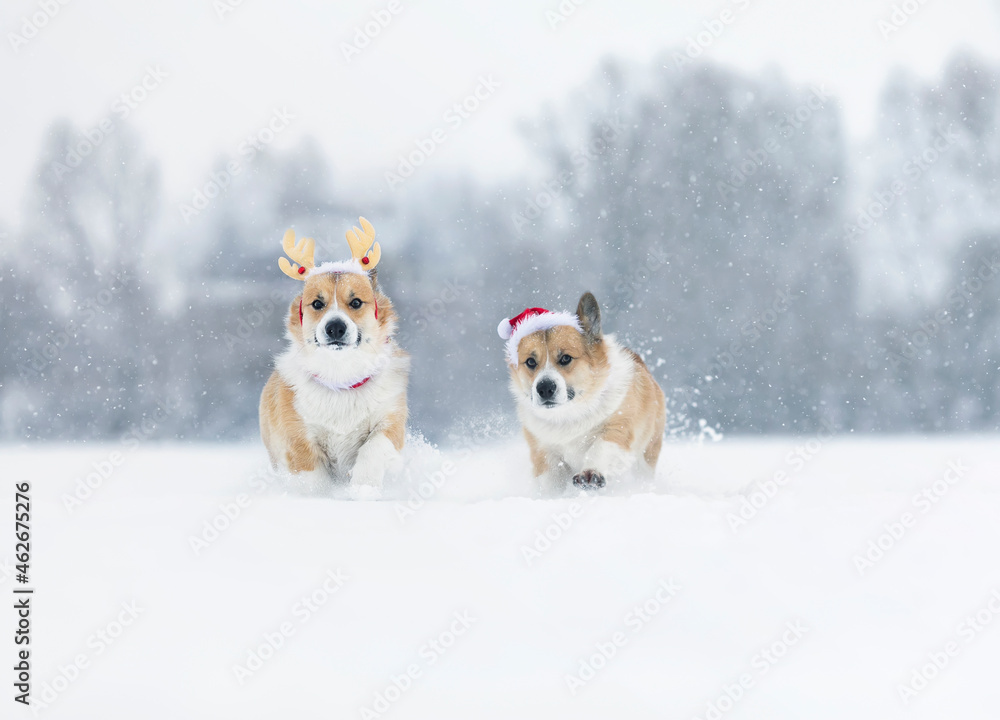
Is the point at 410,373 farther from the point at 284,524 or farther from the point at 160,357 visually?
the point at 160,357

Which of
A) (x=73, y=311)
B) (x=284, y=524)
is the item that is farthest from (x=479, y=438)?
(x=73, y=311)

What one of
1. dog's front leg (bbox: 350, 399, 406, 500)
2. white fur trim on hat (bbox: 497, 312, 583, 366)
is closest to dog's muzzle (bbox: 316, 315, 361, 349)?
dog's front leg (bbox: 350, 399, 406, 500)

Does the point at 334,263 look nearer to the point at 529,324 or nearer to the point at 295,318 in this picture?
the point at 295,318

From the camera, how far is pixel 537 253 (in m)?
9.16

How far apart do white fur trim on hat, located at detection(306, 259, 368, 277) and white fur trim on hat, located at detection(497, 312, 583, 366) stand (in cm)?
90

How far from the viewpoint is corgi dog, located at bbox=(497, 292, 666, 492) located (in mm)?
4242

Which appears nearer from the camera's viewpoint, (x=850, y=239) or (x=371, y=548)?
(x=371, y=548)

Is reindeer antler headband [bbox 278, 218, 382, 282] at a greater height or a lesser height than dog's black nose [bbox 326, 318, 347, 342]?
greater

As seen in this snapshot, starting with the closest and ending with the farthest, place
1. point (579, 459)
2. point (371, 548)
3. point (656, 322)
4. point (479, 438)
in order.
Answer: point (371, 548)
point (579, 459)
point (479, 438)
point (656, 322)

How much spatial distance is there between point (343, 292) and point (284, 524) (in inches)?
52.9

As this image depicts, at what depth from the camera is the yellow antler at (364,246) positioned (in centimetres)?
464

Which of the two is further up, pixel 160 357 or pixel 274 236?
pixel 274 236

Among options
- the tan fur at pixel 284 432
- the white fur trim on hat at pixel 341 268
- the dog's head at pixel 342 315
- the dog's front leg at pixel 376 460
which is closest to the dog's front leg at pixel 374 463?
the dog's front leg at pixel 376 460

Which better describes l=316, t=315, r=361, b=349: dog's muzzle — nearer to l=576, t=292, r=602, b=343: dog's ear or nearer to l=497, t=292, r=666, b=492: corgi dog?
l=497, t=292, r=666, b=492: corgi dog
